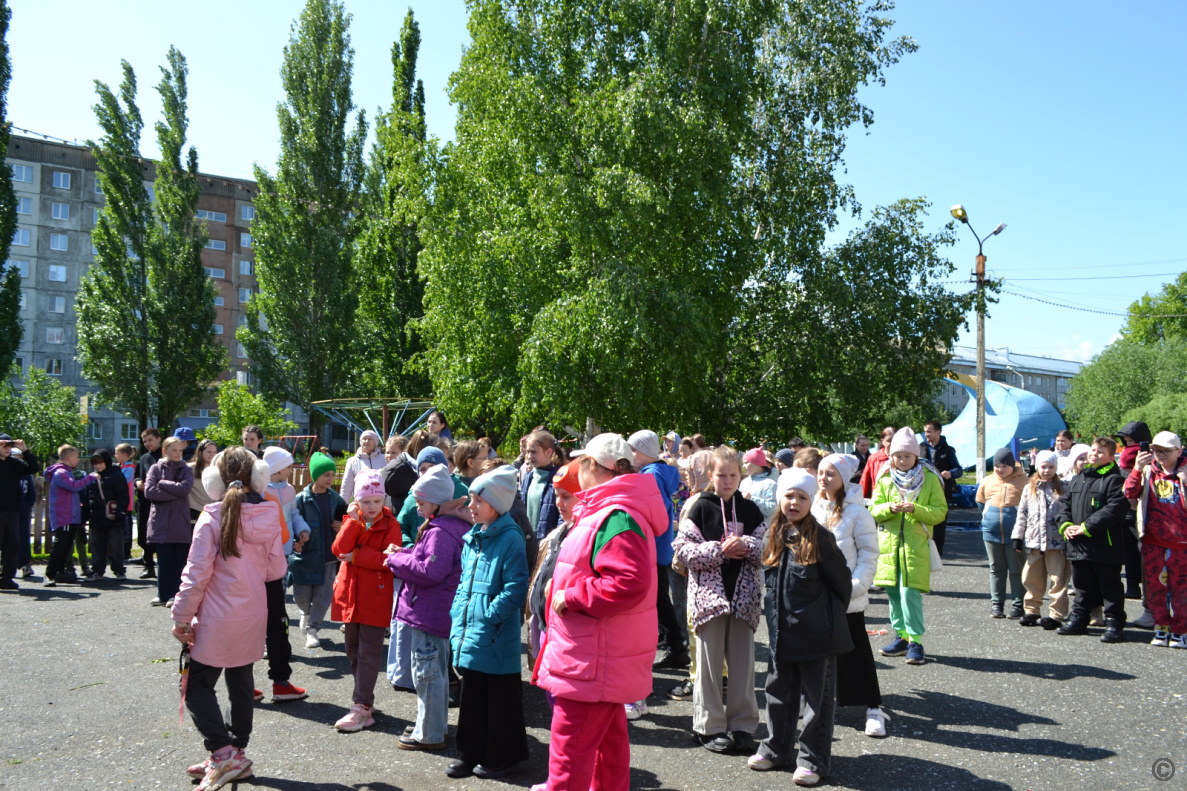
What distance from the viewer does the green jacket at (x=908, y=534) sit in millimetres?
7266

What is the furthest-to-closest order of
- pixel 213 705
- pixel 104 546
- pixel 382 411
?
pixel 382 411
pixel 104 546
pixel 213 705

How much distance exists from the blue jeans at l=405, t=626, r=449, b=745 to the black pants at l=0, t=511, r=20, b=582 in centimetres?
896

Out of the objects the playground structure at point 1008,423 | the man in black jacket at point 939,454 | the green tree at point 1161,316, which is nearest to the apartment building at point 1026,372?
the green tree at point 1161,316

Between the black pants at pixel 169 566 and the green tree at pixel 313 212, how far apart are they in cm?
3018

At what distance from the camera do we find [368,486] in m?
5.98

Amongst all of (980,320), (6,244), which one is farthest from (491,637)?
(6,244)

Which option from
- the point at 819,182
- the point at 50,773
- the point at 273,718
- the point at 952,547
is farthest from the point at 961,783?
the point at 819,182

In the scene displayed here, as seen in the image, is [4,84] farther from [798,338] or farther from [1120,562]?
[1120,562]

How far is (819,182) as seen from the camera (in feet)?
69.3

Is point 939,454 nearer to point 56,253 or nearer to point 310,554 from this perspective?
point 310,554

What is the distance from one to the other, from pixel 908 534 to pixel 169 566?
27.0ft

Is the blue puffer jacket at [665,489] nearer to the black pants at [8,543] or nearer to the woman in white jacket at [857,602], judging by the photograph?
the woman in white jacket at [857,602]

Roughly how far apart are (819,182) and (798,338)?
410cm

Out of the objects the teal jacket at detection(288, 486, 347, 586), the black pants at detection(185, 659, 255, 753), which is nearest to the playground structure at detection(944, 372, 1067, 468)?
the teal jacket at detection(288, 486, 347, 586)
